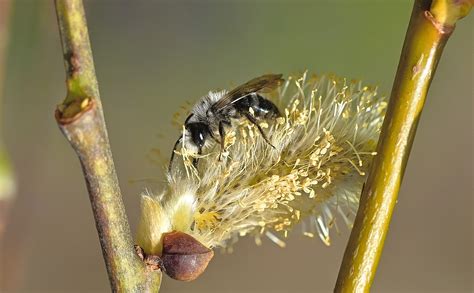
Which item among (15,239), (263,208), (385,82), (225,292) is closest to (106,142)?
(263,208)

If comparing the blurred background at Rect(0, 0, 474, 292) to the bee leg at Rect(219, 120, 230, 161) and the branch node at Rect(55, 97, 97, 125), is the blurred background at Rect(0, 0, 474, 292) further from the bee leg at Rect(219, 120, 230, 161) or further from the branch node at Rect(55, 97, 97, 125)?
the branch node at Rect(55, 97, 97, 125)

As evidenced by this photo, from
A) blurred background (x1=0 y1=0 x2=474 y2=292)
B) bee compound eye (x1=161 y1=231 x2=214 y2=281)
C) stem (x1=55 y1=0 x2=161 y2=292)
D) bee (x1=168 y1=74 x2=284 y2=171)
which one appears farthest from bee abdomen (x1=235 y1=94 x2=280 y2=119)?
blurred background (x1=0 y1=0 x2=474 y2=292)

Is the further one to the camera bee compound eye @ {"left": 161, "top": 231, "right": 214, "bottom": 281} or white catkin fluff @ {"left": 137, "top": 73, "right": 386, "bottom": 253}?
white catkin fluff @ {"left": 137, "top": 73, "right": 386, "bottom": 253}

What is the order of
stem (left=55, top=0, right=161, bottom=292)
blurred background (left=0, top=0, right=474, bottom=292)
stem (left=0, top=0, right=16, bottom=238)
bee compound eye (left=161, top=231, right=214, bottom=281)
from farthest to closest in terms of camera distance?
1. blurred background (left=0, top=0, right=474, bottom=292)
2. stem (left=0, top=0, right=16, bottom=238)
3. bee compound eye (left=161, top=231, right=214, bottom=281)
4. stem (left=55, top=0, right=161, bottom=292)

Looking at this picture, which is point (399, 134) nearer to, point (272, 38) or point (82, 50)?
point (82, 50)

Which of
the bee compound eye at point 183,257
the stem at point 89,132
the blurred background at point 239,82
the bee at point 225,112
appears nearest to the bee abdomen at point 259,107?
the bee at point 225,112

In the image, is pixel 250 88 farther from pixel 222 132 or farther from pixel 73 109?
pixel 73 109
